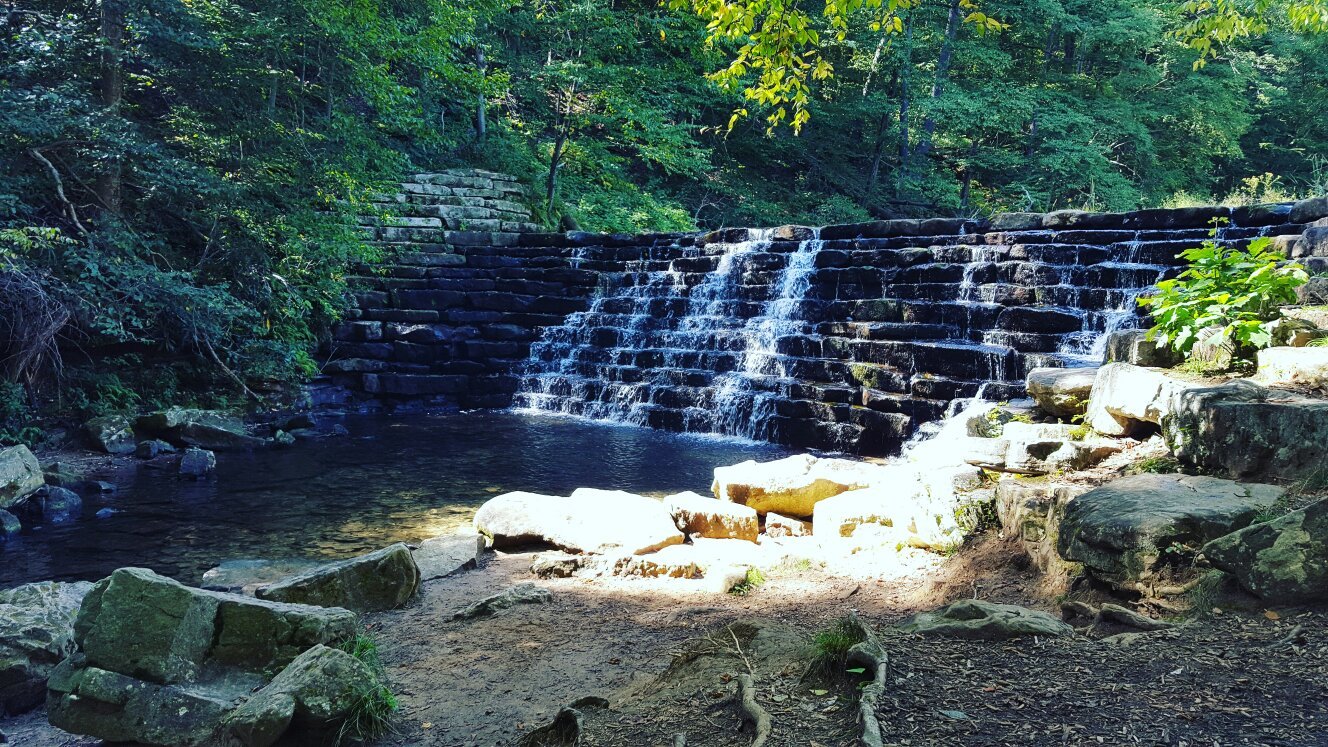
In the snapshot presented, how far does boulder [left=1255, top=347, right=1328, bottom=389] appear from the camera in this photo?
169 inches

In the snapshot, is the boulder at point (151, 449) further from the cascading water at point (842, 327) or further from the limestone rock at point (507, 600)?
the limestone rock at point (507, 600)

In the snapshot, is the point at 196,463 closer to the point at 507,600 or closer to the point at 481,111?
the point at 507,600

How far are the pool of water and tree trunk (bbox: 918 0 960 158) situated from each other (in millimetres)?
14402

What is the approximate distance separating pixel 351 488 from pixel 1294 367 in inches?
279

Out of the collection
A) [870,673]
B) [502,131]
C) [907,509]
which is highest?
[502,131]

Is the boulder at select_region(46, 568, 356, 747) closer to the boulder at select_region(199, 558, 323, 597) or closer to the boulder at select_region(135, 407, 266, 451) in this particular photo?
the boulder at select_region(199, 558, 323, 597)

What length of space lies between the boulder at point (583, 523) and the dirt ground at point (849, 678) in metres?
0.85

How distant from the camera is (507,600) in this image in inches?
178

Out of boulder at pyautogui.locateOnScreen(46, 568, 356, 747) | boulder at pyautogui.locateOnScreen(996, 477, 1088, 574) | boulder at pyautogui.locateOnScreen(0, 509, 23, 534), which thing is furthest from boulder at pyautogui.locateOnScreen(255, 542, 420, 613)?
boulder at pyautogui.locateOnScreen(996, 477, 1088, 574)

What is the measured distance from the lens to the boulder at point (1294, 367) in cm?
430

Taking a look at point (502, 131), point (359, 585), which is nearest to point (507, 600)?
point (359, 585)

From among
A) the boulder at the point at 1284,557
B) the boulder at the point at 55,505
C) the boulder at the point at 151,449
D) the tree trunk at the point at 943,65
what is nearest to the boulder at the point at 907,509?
the boulder at the point at 1284,557

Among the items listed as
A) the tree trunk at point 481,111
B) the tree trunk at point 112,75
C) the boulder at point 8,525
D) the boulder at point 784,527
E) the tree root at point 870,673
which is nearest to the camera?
the tree root at point 870,673

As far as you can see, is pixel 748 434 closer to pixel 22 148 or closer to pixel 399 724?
pixel 399 724
